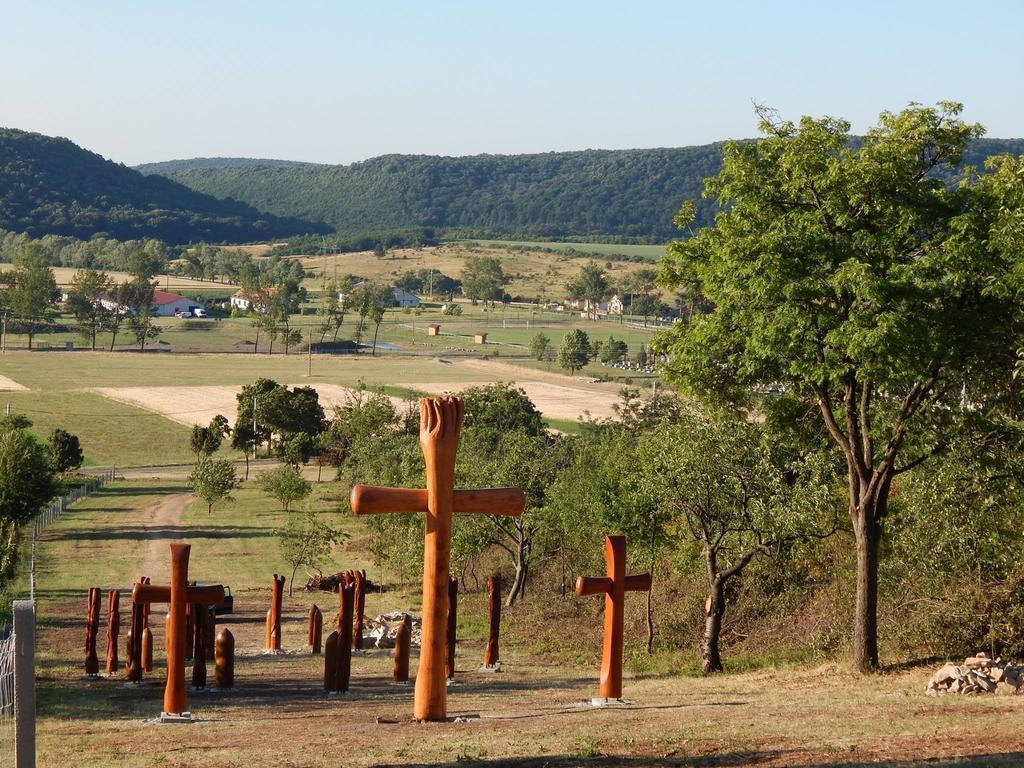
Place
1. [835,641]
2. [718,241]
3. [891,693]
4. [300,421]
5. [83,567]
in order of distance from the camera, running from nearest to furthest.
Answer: [891,693], [718,241], [835,641], [83,567], [300,421]

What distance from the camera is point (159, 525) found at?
165ft

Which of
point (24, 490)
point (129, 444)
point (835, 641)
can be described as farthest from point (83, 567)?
point (129, 444)

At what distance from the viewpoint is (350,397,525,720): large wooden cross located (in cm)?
1369

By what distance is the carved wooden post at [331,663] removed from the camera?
712 inches

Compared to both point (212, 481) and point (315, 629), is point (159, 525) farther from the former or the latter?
point (315, 629)

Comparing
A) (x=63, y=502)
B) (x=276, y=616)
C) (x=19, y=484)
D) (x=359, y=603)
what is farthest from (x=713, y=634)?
(x=63, y=502)

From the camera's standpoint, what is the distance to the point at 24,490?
46.3 metres

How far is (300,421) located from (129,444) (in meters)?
11.4

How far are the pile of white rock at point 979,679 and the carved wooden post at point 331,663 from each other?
7.64m

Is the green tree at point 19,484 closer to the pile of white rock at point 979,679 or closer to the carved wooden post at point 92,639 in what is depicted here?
the carved wooden post at point 92,639

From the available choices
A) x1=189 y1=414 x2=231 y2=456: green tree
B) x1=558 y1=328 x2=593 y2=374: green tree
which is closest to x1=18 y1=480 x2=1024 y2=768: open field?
x1=189 y1=414 x2=231 y2=456: green tree

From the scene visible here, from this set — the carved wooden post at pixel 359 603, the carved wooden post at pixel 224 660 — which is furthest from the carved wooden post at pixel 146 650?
the carved wooden post at pixel 359 603

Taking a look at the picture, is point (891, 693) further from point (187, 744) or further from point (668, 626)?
point (668, 626)

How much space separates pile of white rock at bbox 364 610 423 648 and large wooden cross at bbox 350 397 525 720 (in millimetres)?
10555
